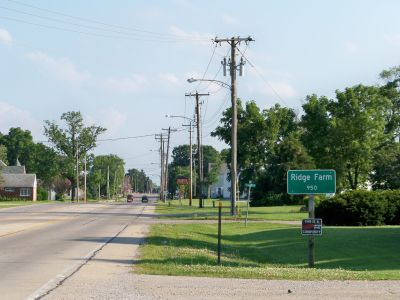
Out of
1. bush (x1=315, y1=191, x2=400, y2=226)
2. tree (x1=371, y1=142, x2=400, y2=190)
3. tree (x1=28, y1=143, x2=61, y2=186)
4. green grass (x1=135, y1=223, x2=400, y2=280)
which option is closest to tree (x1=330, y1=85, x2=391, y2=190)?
tree (x1=371, y1=142, x2=400, y2=190)

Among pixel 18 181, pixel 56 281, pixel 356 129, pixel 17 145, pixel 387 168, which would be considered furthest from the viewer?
pixel 17 145

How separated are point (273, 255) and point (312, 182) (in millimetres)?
5994

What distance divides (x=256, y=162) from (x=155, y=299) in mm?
72227

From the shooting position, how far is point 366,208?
125 feet

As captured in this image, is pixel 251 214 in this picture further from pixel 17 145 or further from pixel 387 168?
pixel 17 145

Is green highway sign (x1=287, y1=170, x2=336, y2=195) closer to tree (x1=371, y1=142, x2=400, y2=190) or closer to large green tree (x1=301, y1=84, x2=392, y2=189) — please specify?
tree (x1=371, y1=142, x2=400, y2=190)

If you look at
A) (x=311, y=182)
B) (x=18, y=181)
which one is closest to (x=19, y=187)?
(x=18, y=181)

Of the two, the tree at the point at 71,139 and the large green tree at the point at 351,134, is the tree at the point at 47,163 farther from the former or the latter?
the large green tree at the point at 351,134

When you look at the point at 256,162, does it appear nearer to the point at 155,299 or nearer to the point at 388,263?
the point at 388,263

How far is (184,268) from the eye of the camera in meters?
15.5

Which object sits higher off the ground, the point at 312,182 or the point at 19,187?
the point at 312,182

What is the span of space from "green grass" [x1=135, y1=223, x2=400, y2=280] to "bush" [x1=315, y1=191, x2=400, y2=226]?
250 inches

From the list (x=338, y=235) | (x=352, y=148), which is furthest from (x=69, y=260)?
(x=352, y=148)

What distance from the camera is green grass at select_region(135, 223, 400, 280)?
15.0 m
